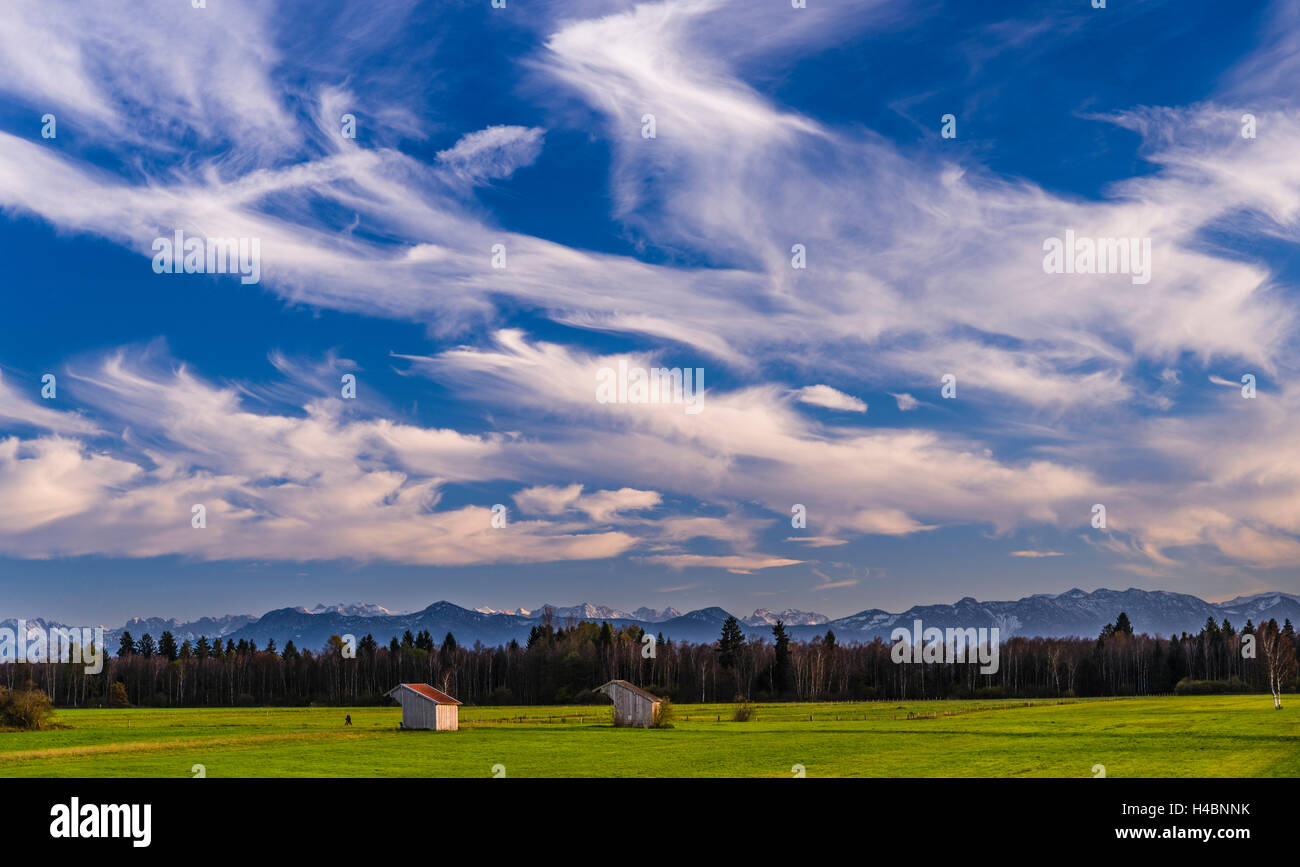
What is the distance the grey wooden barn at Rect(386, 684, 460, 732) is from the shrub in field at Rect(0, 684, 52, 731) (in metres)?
37.5

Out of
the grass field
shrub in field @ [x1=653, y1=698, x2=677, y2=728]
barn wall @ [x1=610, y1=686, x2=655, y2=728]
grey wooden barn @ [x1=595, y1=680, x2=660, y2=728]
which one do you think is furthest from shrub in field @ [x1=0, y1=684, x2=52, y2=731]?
shrub in field @ [x1=653, y1=698, x2=677, y2=728]

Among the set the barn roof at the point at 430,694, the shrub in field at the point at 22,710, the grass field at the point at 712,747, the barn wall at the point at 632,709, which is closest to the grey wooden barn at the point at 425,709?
the barn roof at the point at 430,694

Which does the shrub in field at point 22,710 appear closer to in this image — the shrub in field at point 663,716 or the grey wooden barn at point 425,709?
the grey wooden barn at point 425,709

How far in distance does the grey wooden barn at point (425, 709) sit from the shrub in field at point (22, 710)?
1476 inches

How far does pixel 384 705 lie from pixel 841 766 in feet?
440

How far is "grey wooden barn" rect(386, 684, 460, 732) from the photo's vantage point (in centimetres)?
8869

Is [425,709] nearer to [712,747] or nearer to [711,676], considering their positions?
[712,747]

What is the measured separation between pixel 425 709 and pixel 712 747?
32.0m

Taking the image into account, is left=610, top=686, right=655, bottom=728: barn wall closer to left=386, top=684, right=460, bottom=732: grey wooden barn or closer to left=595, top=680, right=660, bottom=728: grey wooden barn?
left=595, top=680, right=660, bottom=728: grey wooden barn

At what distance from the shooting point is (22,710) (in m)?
96.6

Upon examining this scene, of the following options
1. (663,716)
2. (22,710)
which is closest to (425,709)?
(663,716)

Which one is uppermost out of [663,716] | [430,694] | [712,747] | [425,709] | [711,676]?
[430,694]
